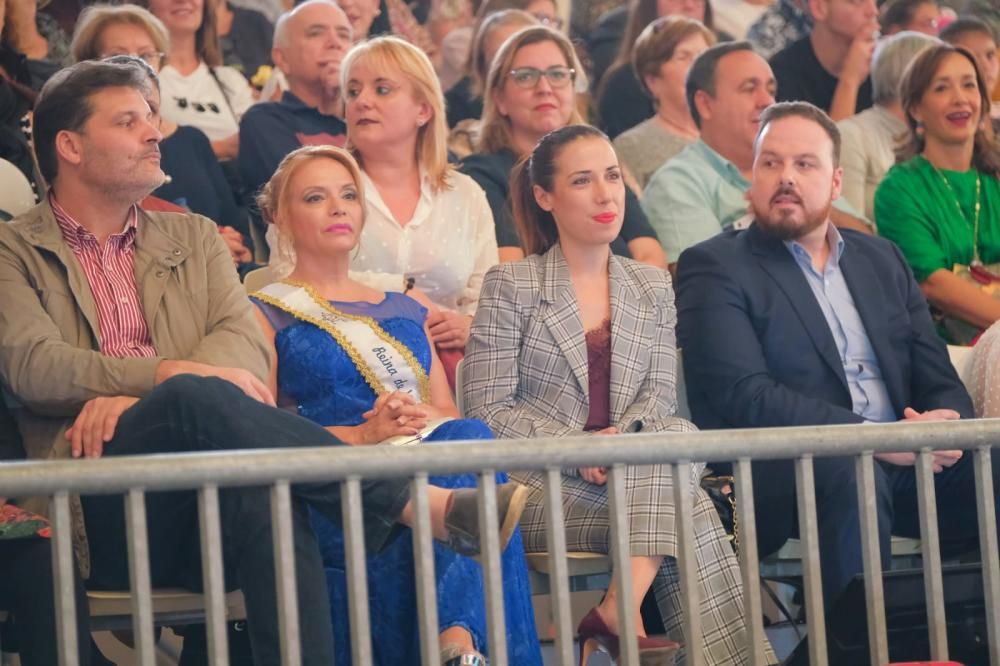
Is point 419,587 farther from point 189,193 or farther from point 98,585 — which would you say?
point 189,193

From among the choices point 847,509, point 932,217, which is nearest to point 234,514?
point 847,509

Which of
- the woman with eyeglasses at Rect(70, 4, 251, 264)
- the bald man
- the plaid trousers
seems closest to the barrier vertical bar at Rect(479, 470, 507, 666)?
the plaid trousers

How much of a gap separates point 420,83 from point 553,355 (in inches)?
38.9

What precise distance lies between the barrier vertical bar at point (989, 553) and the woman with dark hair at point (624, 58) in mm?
3000

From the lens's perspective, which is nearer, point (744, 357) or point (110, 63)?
point (110, 63)

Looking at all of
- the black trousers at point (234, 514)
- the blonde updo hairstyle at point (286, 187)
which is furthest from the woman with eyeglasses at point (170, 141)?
the black trousers at point (234, 514)

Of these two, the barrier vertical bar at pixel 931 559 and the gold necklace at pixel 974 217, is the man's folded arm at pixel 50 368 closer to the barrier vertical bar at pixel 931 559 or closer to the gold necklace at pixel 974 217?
the barrier vertical bar at pixel 931 559

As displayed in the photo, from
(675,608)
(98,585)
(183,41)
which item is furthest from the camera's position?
(183,41)

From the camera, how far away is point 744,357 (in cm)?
363

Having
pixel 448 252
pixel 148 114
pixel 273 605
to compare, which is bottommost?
pixel 273 605

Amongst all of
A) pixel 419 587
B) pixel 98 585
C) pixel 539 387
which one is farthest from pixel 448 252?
pixel 419 587

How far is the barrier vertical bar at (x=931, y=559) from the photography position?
2.44 meters

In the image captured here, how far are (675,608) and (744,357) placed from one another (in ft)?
2.15

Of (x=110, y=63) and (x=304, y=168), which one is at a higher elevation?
(x=110, y=63)
